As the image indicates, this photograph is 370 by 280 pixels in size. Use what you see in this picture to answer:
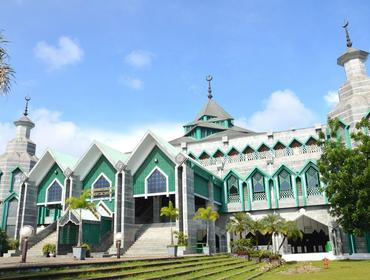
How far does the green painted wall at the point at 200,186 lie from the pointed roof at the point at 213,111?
23105 millimetres

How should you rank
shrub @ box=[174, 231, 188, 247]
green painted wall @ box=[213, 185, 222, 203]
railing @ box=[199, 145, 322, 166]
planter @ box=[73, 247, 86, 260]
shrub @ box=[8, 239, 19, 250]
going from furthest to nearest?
railing @ box=[199, 145, 322, 166], green painted wall @ box=[213, 185, 222, 203], shrub @ box=[8, 239, 19, 250], shrub @ box=[174, 231, 188, 247], planter @ box=[73, 247, 86, 260]

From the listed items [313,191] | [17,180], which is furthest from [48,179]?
[313,191]

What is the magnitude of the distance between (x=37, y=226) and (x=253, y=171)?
22618mm

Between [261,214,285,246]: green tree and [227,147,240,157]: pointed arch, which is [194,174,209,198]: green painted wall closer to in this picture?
[261,214,285,246]: green tree

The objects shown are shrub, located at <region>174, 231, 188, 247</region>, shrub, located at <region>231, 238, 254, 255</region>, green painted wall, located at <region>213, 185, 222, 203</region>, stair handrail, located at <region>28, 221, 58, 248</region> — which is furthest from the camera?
green painted wall, located at <region>213, 185, 222, 203</region>

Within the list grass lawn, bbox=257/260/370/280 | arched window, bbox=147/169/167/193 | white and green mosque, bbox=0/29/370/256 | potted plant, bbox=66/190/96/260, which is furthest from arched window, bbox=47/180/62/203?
grass lawn, bbox=257/260/370/280

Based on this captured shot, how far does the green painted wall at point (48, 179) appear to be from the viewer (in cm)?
3400

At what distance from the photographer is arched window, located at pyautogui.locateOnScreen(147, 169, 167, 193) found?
2997 cm

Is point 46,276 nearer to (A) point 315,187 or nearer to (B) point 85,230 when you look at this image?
(B) point 85,230

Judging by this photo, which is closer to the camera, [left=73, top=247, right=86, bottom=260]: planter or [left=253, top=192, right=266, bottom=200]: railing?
[left=73, top=247, right=86, bottom=260]: planter

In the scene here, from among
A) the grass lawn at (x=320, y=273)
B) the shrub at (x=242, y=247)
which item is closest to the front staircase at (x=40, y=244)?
the shrub at (x=242, y=247)

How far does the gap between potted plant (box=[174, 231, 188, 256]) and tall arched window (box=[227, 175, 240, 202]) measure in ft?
31.8

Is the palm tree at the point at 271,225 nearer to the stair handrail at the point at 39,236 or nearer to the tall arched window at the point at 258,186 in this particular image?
the tall arched window at the point at 258,186

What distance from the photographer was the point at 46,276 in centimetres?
995
